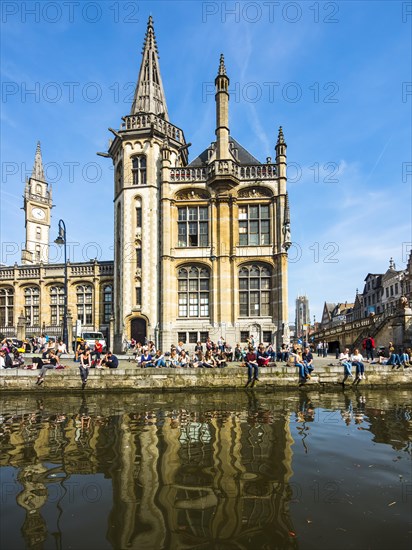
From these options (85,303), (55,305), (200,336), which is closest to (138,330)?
(200,336)

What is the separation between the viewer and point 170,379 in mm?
16625

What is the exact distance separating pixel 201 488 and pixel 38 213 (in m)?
80.9

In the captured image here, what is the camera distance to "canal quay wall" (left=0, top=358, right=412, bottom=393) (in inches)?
628

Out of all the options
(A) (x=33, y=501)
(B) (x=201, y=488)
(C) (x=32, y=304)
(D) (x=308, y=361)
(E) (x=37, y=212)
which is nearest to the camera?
(A) (x=33, y=501)

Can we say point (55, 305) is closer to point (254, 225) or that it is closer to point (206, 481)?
point (254, 225)

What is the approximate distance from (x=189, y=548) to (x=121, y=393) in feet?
41.7

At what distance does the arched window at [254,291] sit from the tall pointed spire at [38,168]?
64.1 metres

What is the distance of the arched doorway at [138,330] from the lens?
30.5 meters

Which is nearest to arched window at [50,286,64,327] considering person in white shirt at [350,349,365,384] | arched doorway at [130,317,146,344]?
arched doorway at [130,317,146,344]

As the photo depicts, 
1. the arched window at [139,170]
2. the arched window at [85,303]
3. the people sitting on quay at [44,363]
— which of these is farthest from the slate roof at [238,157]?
the people sitting on quay at [44,363]

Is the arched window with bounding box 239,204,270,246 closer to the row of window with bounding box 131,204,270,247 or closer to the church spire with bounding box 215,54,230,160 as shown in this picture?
the row of window with bounding box 131,204,270,247

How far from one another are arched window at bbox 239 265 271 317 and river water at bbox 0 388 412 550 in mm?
18789

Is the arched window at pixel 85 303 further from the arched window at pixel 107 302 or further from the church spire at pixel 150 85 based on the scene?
the church spire at pixel 150 85

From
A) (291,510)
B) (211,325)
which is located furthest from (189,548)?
(211,325)
